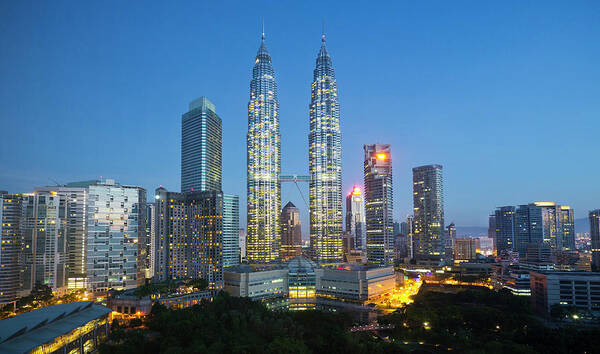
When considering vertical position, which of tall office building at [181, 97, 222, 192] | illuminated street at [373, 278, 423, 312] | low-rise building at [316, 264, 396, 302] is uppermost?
tall office building at [181, 97, 222, 192]

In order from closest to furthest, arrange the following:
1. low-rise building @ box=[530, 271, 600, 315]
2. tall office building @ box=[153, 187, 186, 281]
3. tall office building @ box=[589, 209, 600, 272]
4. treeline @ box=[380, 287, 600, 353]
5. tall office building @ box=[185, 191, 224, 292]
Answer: treeline @ box=[380, 287, 600, 353], low-rise building @ box=[530, 271, 600, 315], tall office building @ box=[185, 191, 224, 292], tall office building @ box=[153, 187, 186, 281], tall office building @ box=[589, 209, 600, 272]

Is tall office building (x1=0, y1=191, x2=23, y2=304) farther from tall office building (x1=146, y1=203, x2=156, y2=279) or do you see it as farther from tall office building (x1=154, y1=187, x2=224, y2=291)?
tall office building (x1=146, y1=203, x2=156, y2=279)

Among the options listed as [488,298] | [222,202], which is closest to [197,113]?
[222,202]

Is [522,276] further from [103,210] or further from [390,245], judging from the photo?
[103,210]

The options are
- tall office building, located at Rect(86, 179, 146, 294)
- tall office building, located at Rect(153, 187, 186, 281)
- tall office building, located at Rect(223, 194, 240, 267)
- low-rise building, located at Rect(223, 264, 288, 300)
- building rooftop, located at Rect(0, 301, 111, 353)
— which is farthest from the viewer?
tall office building, located at Rect(153, 187, 186, 281)

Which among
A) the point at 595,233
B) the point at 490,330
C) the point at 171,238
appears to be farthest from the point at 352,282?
the point at 595,233

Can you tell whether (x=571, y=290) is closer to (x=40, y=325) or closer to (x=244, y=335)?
(x=244, y=335)

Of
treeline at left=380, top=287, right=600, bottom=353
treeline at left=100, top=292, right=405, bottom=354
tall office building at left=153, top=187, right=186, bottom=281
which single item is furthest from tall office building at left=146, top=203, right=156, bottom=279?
treeline at left=380, top=287, right=600, bottom=353

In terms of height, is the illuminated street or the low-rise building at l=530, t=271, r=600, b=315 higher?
the low-rise building at l=530, t=271, r=600, b=315
